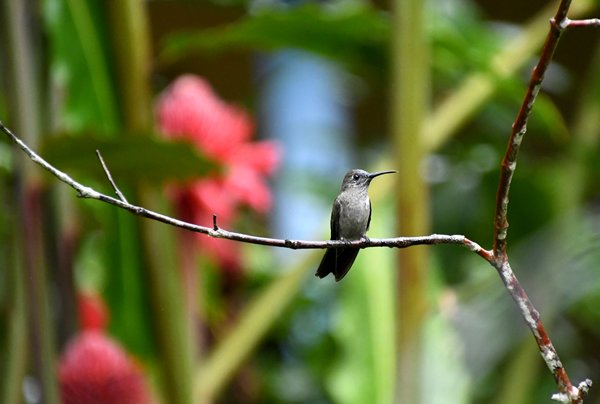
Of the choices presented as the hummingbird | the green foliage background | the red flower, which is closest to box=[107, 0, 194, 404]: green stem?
the green foliage background

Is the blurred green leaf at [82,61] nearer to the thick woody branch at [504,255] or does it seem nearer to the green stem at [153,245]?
the green stem at [153,245]

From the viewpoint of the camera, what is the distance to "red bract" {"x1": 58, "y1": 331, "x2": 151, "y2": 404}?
90cm

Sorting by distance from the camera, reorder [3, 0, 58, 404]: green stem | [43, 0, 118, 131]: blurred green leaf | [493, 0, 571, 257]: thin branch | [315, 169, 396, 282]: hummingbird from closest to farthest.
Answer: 1. [493, 0, 571, 257]: thin branch
2. [315, 169, 396, 282]: hummingbird
3. [3, 0, 58, 404]: green stem
4. [43, 0, 118, 131]: blurred green leaf

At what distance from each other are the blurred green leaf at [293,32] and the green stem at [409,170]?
6.4 inches

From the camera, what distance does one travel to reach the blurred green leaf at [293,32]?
0.94m

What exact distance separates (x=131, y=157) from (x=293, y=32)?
0.98ft

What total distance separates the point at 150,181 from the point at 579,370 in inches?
30.4

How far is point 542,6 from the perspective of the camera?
2.51 meters

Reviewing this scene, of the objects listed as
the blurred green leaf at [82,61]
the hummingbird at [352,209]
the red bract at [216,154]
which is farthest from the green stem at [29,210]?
the hummingbird at [352,209]

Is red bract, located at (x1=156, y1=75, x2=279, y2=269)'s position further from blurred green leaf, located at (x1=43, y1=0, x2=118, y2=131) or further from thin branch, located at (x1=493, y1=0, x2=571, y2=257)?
thin branch, located at (x1=493, y1=0, x2=571, y2=257)

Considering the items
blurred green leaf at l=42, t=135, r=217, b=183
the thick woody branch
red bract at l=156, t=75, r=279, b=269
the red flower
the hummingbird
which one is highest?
red bract at l=156, t=75, r=279, b=269

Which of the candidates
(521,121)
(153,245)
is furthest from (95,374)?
(521,121)

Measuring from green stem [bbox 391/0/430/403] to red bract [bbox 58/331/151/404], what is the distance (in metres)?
0.30

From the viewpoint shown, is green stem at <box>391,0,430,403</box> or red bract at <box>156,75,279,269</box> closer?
green stem at <box>391,0,430,403</box>
